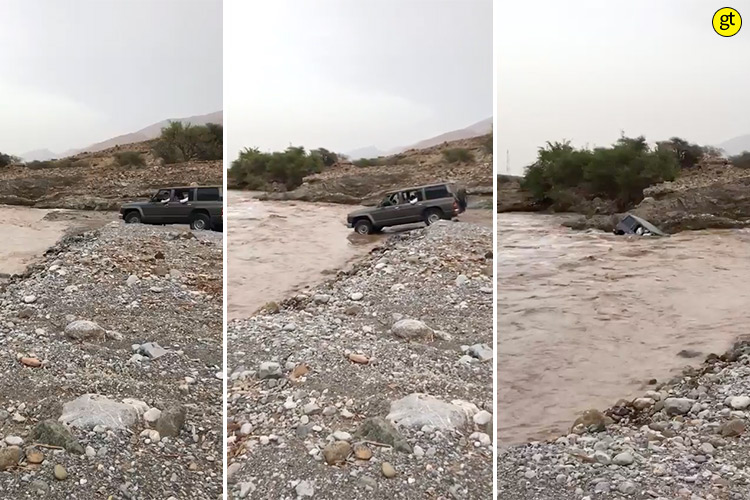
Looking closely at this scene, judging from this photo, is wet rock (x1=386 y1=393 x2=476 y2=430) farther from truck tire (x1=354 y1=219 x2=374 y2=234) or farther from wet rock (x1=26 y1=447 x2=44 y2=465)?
wet rock (x1=26 y1=447 x2=44 y2=465)

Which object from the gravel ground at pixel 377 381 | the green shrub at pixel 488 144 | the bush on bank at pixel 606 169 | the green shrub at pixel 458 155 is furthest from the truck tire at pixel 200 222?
the bush on bank at pixel 606 169

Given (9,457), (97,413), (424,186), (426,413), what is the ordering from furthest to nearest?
(424,186), (426,413), (97,413), (9,457)

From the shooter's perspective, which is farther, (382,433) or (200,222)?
(200,222)

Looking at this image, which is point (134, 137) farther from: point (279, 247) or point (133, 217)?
point (279, 247)

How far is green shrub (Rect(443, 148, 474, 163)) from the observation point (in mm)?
2828

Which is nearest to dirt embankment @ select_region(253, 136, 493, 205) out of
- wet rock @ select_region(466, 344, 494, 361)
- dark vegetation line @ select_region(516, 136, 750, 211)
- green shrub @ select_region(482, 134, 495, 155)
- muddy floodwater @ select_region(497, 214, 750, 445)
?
green shrub @ select_region(482, 134, 495, 155)

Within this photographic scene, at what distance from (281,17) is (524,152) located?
1.12 metres

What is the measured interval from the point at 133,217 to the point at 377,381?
1.20m

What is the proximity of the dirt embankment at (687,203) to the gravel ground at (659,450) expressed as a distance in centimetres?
52

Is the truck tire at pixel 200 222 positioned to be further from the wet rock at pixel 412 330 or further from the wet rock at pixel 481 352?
the wet rock at pixel 481 352

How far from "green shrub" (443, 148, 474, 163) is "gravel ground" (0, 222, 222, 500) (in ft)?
3.25

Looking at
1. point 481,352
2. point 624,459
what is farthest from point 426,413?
point 624,459

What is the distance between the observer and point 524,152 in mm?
2830

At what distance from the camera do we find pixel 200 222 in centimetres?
289
